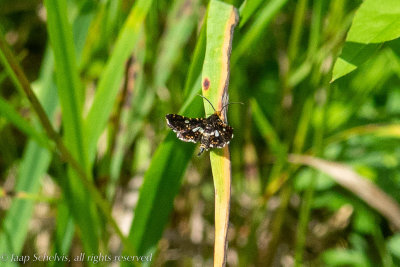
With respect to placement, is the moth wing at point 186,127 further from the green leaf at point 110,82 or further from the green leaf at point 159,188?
the green leaf at point 110,82

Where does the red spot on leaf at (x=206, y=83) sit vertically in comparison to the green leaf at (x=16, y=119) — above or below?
below

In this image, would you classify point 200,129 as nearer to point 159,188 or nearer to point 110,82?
point 159,188

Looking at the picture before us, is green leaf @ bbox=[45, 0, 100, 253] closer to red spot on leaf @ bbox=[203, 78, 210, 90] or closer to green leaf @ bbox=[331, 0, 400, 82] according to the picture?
red spot on leaf @ bbox=[203, 78, 210, 90]

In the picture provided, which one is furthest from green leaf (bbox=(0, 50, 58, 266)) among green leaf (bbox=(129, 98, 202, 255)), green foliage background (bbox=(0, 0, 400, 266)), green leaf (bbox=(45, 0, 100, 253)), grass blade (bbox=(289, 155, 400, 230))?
grass blade (bbox=(289, 155, 400, 230))

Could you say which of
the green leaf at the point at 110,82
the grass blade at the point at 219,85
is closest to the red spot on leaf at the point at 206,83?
the grass blade at the point at 219,85

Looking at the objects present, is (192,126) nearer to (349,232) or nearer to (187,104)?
(187,104)

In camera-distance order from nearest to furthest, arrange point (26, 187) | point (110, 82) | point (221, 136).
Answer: point (221, 136), point (110, 82), point (26, 187)

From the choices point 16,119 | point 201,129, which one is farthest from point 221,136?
point 16,119
